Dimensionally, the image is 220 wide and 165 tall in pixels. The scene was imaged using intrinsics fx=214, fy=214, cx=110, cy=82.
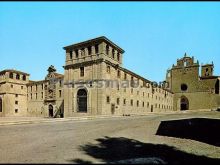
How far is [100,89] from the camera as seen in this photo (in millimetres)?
30609

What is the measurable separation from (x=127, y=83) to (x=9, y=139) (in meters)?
28.2

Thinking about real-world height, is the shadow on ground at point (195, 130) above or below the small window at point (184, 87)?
below

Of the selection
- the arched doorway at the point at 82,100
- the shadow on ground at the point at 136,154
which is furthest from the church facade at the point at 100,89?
the shadow on ground at the point at 136,154

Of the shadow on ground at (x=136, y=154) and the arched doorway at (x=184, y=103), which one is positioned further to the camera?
the arched doorway at (x=184, y=103)

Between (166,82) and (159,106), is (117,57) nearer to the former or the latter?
(159,106)

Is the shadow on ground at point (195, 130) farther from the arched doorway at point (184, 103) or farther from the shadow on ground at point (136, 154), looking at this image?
the arched doorway at point (184, 103)

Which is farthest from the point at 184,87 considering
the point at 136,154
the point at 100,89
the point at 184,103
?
the point at 136,154

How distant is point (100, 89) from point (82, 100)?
4214 millimetres

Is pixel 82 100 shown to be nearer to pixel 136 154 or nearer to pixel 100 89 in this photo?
pixel 100 89

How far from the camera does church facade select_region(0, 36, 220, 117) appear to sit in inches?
1243

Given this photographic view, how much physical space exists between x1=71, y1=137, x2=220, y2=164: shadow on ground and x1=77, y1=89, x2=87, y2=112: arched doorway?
2170 centimetres

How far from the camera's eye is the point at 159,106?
5384 centimetres

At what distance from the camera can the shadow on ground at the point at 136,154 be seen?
766cm

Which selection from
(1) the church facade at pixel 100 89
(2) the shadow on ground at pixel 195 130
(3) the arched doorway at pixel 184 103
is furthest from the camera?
(3) the arched doorway at pixel 184 103
